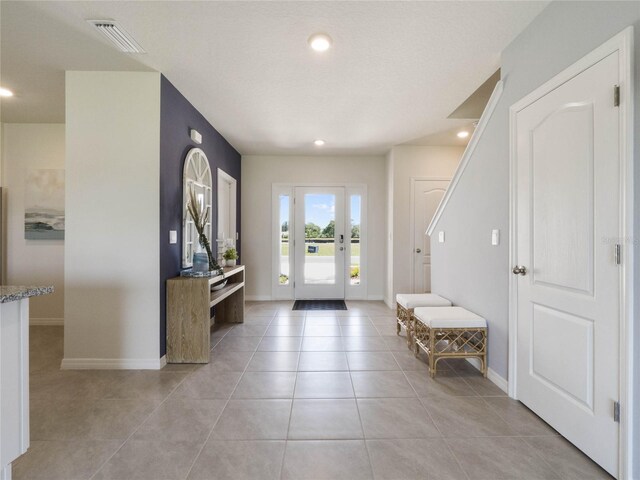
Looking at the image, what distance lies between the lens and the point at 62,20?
2004 mm

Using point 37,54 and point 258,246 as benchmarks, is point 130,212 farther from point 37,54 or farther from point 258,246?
point 258,246

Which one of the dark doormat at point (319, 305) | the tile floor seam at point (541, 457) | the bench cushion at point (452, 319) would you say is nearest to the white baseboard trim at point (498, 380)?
the bench cushion at point (452, 319)

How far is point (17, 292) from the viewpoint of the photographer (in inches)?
48.8

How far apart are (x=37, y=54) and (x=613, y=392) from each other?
14.1ft

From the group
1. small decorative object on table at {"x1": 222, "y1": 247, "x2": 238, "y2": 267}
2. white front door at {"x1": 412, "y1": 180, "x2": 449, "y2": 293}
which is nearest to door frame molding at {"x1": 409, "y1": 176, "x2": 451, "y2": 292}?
white front door at {"x1": 412, "y1": 180, "x2": 449, "y2": 293}

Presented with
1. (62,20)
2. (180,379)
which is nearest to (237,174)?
(62,20)

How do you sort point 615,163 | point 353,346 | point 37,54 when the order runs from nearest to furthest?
point 615,163 → point 37,54 → point 353,346

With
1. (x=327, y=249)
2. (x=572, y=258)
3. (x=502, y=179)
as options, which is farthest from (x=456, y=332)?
(x=327, y=249)

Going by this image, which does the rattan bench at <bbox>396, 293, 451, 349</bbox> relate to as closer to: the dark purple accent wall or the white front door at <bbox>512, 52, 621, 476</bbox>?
the white front door at <bbox>512, 52, 621, 476</bbox>

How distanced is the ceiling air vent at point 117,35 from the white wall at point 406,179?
3.60 metres

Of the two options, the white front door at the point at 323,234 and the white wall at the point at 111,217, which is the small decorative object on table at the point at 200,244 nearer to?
the white wall at the point at 111,217

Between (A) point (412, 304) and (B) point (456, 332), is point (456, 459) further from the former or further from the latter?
(A) point (412, 304)

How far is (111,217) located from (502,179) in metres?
3.15

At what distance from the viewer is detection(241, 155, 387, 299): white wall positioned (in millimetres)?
5371
